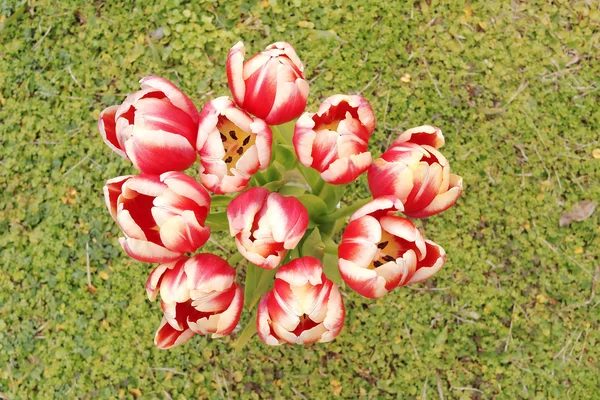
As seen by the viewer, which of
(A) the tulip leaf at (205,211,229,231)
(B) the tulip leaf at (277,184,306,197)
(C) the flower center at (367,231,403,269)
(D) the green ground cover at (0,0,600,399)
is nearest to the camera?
(C) the flower center at (367,231,403,269)

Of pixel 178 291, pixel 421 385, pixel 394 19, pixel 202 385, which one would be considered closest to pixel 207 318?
pixel 178 291

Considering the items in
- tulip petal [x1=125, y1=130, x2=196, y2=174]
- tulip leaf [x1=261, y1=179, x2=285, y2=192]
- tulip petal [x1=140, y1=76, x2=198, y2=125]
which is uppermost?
tulip petal [x1=140, y1=76, x2=198, y2=125]

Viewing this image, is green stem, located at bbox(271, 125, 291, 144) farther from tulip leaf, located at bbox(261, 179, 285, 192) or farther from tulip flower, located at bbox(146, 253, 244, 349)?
tulip flower, located at bbox(146, 253, 244, 349)

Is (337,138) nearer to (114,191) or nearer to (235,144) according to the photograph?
(235,144)

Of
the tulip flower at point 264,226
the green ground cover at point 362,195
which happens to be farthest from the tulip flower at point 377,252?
the green ground cover at point 362,195

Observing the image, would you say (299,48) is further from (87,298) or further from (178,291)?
(178,291)

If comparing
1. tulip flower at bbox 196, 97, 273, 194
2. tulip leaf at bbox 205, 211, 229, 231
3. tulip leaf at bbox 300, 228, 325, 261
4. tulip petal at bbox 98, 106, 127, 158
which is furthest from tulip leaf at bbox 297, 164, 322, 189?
tulip petal at bbox 98, 106, 127, 158

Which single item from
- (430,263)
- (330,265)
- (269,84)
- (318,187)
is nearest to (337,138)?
(269,84)
